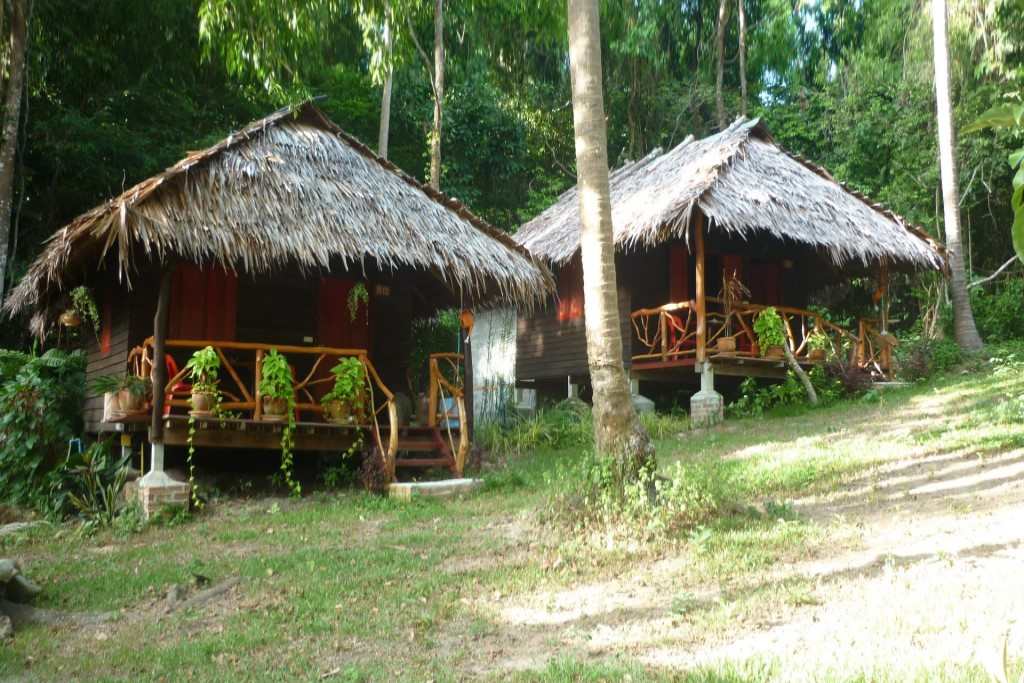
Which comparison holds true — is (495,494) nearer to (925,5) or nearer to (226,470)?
(226,470)

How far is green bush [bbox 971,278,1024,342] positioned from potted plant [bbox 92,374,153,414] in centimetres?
1645

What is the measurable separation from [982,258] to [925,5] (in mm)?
5854

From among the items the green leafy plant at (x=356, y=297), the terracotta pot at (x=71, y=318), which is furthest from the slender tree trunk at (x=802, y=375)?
the terracotta pot at (x=71, y=318)

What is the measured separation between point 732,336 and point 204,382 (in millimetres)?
8242

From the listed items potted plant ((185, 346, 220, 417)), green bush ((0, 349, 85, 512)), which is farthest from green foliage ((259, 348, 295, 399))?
green bush ((0, 349, 85, 512))

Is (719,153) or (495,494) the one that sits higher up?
(719,153)

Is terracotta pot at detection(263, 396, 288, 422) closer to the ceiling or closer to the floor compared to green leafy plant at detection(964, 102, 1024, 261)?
closer to the floor

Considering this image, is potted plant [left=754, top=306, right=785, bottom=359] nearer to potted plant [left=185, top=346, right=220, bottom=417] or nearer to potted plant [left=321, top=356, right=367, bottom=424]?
potted plant [left=321, top=356, right=367, bottom=424]

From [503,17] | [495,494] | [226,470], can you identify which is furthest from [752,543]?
[503,17]

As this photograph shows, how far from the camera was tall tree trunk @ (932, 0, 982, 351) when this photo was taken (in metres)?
16.8

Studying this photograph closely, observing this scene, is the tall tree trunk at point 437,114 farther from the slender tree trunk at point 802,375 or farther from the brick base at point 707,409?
the slender tree trunk at point 802,375

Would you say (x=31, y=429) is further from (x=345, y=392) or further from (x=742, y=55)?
(x=742, y=55)

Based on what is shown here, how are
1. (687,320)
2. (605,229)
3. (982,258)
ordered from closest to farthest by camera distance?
1. (605,229)
2. (687,320)
3. (982,258)

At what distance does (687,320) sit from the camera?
1462 centimetres
